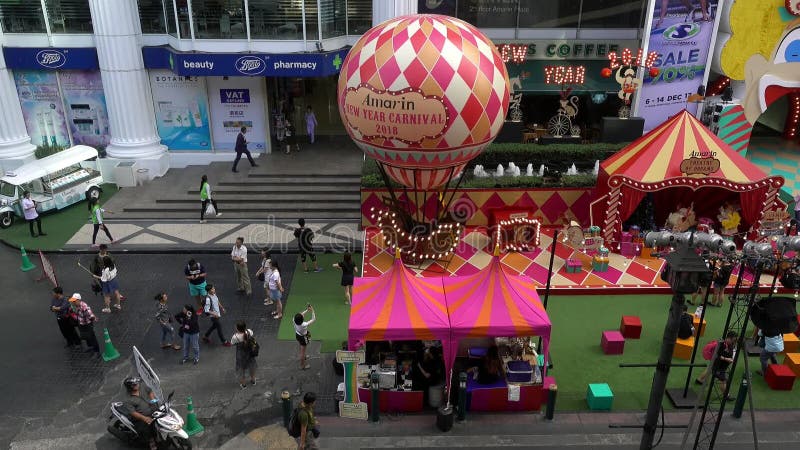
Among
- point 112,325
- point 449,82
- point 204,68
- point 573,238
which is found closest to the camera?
point 449,82

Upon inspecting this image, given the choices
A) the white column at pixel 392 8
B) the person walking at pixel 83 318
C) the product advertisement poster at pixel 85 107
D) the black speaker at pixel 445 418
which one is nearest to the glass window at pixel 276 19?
the white column at pixel 392 8

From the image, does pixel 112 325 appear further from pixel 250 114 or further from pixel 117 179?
pixel 250 114

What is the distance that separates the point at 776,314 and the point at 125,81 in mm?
21196

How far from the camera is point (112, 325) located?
14.4 meters

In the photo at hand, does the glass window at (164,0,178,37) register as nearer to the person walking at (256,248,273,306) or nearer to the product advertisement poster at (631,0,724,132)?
the person walking at (256,248,273,306)

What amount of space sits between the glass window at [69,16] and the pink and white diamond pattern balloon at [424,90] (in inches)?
516

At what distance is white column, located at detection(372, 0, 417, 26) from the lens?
2067cm

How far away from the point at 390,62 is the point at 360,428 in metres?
7.39

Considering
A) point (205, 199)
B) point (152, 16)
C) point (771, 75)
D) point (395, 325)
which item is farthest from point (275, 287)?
point (771, 75)

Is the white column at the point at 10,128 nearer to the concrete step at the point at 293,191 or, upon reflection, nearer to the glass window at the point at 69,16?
the glass window at the point at 69,16

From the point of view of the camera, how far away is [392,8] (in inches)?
816

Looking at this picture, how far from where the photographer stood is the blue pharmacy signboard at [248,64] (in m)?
21.3

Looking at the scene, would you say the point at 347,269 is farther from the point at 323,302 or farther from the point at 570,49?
the point at 570,49

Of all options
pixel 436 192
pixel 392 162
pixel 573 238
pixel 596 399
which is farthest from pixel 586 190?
pixel 596 399
